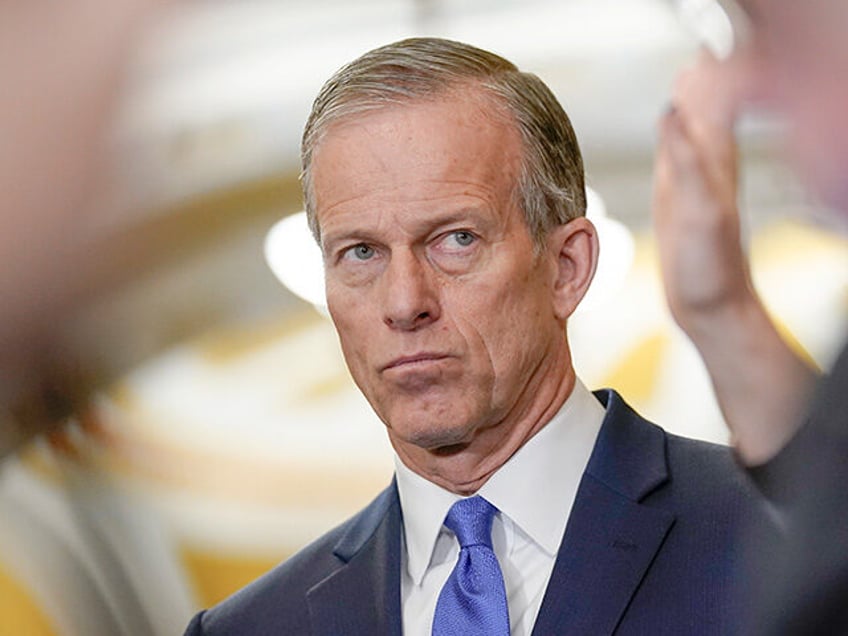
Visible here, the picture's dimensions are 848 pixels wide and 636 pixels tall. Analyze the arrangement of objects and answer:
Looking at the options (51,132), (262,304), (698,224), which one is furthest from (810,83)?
(262,304)

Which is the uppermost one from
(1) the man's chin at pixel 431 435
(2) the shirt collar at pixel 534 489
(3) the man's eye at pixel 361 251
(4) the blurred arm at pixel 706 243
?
(3) the man's eye at pixel 361 251

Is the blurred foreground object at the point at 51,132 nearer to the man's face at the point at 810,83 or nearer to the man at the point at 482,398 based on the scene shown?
the man's face at the point at 810,83

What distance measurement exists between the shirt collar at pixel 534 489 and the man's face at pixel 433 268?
0.16 ft

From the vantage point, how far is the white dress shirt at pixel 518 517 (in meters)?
1.49

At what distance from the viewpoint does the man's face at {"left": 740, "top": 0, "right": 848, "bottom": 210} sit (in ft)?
1.17

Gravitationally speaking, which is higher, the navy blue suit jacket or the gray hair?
the gray hair

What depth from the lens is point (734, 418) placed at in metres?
0.76

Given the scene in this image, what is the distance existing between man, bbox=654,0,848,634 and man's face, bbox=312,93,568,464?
583 mm

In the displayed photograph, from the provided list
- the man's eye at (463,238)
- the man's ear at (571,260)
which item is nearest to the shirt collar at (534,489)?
the man's ear at (571,260)

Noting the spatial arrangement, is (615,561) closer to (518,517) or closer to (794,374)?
(518,517)

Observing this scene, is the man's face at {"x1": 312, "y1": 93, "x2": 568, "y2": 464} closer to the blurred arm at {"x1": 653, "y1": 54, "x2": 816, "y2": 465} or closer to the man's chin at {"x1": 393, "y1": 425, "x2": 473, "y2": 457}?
the man's chin at {"x1": 393, "y1": 425, "x2": 473, "y2": 457}

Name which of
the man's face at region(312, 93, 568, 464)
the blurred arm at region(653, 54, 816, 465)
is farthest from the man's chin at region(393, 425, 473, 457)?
the blurred arm at region(653, 54, 816, 465)

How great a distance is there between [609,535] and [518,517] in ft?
0.36

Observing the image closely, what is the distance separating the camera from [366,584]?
1557 millimetres
